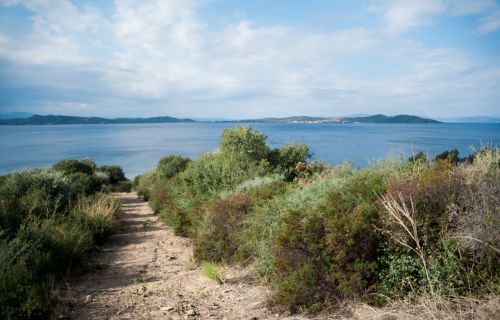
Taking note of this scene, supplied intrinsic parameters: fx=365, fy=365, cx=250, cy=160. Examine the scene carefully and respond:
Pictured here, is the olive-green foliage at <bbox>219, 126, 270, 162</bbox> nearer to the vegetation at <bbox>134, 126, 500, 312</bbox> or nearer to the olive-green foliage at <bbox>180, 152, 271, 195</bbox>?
the olive-green foliage at <bbox>180, 152, 271, 195</bbox>

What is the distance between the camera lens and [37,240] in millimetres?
7098

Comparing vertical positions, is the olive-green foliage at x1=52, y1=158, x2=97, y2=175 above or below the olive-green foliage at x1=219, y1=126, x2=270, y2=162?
below

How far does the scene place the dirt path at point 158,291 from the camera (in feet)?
17.2

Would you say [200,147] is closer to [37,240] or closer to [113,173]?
[113,173]

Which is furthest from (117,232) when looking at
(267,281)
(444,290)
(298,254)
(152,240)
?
(444,290)

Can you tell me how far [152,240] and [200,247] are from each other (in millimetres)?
3593

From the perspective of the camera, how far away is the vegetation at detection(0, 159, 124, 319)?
4766 millimetres

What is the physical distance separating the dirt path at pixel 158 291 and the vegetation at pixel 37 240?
0.48m

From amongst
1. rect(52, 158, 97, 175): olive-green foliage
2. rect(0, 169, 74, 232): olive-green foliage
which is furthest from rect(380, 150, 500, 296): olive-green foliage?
rect(52, 158, 97, 175): olive-green foliage

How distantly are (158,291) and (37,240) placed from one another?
9.14 ft

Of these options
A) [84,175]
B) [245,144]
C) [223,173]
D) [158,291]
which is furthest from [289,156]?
[84,175]

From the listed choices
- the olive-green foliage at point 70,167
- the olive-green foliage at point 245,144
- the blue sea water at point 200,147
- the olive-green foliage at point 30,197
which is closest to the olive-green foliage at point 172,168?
the blue sea water at point 200,147

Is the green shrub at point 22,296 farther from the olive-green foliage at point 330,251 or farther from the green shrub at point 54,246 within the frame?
the olive-green foliage at point 330,251

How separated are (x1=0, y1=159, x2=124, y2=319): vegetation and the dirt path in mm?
483
